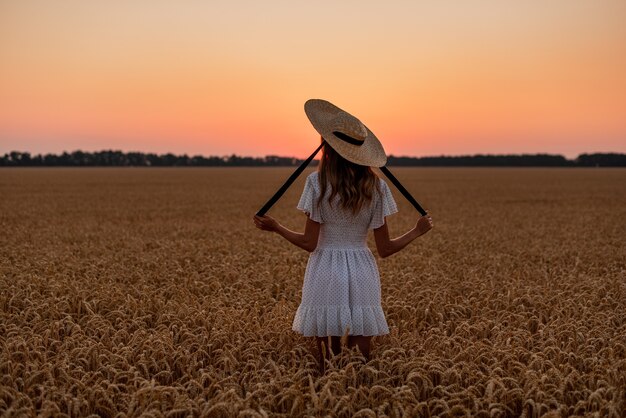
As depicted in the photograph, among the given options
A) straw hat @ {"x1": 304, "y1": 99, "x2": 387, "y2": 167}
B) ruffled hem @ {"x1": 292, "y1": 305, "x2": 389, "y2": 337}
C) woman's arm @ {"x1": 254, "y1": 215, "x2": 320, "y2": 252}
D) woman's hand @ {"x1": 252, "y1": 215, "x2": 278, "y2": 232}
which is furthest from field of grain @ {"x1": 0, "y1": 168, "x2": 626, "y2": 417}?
straw hat @ {"x1": 304, "y1": 99, "x2": 387, "y2": 167}

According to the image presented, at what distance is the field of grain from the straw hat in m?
1.63

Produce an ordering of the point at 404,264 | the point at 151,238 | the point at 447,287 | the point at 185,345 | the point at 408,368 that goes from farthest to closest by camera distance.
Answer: the point at 151,238 → the point at 404,264 → the point at 447,287 → the point at 185,345 → the point at 408,368

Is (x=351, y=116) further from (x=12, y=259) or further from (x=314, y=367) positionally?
(x=12, y=259)

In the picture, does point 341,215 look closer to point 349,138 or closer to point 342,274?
point 342,274

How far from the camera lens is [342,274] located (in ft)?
16.5

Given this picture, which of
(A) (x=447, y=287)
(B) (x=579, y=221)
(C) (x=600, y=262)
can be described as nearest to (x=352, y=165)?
(A) (x=447, y=287)

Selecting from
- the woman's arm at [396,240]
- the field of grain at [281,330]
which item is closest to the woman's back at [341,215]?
the woman's arm at [396,240]

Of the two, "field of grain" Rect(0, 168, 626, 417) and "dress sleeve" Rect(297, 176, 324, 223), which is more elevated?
"dress sleeve" Rect(297, 176, 324, 223)

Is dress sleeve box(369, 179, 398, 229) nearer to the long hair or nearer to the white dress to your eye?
the white dress

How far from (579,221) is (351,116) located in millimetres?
20356

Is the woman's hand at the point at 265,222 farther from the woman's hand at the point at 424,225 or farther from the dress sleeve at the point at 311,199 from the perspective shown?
the woman's hand at the point at 424,225

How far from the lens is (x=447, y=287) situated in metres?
9.38

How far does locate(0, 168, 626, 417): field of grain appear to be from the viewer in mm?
4594

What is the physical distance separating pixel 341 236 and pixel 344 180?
1.70 ft
